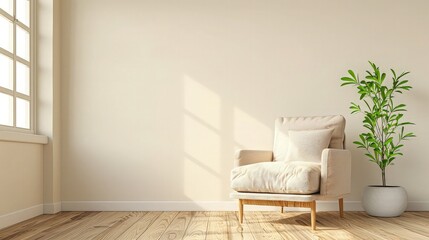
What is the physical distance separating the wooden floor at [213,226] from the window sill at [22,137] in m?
0.60

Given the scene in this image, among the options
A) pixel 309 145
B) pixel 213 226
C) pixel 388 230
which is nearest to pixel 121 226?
pixel 213 226

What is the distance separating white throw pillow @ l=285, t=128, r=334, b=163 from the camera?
4066 mm

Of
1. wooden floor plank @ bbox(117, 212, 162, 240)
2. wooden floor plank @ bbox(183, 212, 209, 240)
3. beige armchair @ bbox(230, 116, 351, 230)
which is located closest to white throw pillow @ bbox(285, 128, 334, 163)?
beige armchair @ bbox(230, 116, 351, 230)

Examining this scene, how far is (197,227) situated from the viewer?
144 inches

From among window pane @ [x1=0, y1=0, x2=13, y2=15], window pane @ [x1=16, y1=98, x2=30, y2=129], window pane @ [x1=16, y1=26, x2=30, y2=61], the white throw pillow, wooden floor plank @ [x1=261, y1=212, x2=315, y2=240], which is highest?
window pane @ [x1=0, y1=0, x2=13, y2=15]

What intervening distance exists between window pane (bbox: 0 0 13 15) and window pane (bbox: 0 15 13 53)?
3.3 inches

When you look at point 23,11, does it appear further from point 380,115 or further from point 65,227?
point 380,115

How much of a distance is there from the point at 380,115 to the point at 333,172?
0.86 m

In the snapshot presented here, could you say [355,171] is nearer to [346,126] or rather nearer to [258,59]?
→ [346,126]

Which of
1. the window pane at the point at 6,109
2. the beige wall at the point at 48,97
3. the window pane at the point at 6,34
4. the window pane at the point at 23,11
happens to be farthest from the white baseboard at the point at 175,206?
the window pane at the point at 23,11

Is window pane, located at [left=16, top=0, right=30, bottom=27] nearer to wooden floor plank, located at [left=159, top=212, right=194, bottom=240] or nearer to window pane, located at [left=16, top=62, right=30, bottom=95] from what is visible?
window pane, located at [left=16, top=62, right=30, bottom=95]

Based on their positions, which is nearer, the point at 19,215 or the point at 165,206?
the point at 19,215

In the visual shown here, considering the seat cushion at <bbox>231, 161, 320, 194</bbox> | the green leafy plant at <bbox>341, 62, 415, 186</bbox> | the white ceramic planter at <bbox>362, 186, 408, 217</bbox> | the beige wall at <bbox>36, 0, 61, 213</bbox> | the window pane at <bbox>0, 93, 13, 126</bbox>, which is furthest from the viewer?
the beige wall at <bbox>36, 0, 61, 213</bbox>

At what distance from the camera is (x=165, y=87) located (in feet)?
15.4
